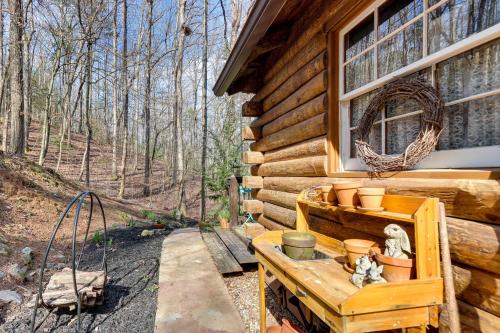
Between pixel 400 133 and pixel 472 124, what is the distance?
49cm

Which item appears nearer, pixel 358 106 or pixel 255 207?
pixel 358 106

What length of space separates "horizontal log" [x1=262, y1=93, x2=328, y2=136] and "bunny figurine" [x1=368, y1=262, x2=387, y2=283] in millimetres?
1705

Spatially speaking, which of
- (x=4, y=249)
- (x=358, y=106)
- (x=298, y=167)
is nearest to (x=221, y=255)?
(x=298, y=167)

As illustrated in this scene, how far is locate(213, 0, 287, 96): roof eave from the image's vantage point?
9.03 feet

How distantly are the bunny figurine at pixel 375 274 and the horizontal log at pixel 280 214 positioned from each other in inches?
78.9

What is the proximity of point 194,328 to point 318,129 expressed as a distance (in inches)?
88.8

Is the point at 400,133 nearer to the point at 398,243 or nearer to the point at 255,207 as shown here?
the point at 398,243

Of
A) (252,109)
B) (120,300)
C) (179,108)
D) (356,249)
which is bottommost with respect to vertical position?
(120,300)

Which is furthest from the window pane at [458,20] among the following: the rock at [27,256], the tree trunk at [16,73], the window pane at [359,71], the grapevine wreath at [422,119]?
the tree trunk at [16,73]

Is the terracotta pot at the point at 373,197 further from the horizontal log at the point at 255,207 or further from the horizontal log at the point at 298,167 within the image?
the horizontal log at the point at 255,207

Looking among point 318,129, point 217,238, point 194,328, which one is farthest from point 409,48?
point 217,238

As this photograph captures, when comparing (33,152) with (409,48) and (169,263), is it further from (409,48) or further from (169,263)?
(409,48)

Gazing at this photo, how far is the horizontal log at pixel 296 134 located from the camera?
9.76 feet

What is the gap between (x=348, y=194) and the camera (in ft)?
6.22
